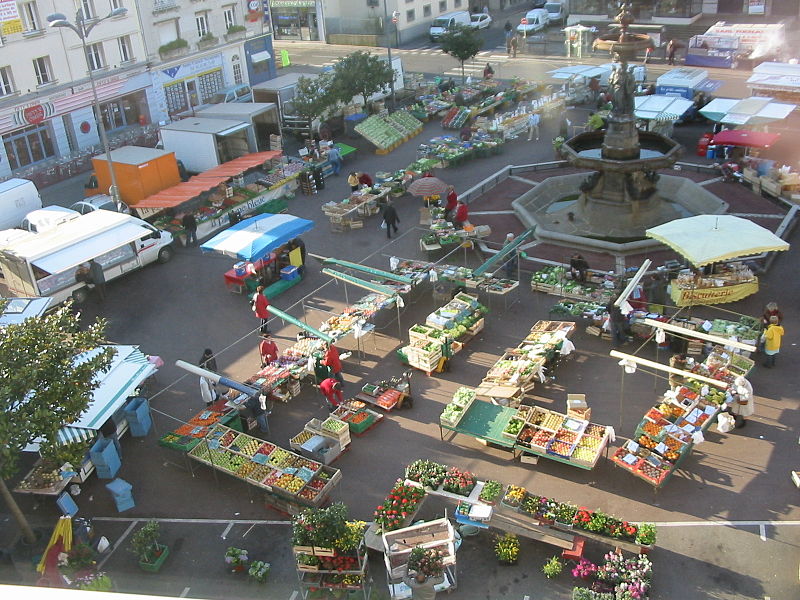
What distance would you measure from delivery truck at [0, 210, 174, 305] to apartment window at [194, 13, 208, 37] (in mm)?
19124

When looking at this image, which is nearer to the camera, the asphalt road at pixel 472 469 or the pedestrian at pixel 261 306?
the asphalt road at pixel 472 469

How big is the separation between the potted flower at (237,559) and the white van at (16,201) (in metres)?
19.9

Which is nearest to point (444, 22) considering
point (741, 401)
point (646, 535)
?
point (741, 401)

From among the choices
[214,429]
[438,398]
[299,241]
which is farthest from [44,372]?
[299,241]

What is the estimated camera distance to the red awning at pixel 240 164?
30.9 m

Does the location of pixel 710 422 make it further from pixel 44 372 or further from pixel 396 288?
pixel 44 372

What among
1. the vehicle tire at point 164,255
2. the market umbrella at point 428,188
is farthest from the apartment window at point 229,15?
the market umbrella at point 428,188

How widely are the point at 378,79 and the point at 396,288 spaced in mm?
19287

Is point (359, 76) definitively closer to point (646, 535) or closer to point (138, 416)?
point (138, 416)

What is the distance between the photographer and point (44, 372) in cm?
1365

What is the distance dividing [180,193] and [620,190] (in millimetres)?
Answer: 15835

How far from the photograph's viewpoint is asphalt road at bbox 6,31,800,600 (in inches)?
527

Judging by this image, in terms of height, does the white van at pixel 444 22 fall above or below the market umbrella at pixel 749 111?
above

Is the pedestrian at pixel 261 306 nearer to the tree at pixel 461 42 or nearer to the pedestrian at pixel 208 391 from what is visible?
the pedestrian at pixel 208 391
